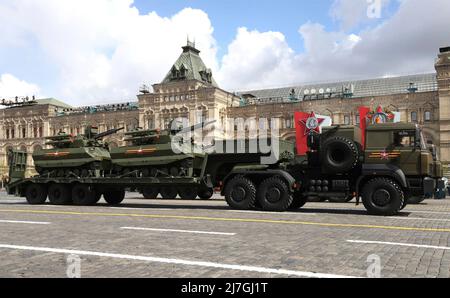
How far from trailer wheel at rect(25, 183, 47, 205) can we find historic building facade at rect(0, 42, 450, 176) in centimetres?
4111

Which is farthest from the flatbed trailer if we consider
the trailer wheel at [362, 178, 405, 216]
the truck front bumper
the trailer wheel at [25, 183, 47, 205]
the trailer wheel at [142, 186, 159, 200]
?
the truck front bumper

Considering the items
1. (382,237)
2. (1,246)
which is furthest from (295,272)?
(1,246)

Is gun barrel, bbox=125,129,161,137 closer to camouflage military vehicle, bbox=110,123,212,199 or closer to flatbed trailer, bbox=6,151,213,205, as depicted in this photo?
camouflage military vehicle, bbox=110,123,212,199

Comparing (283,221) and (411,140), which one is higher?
(411,140)

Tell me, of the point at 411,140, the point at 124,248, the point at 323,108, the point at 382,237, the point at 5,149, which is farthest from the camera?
the point at 5,149

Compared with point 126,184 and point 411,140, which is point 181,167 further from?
point 411,140

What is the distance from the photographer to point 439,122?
54.2 meters

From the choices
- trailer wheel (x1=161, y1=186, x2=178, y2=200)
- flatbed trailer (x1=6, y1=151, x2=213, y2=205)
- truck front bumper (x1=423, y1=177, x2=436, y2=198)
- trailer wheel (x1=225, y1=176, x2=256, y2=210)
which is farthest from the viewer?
trailer wheel (x1=161, y1=186, x2=178, y2=200)

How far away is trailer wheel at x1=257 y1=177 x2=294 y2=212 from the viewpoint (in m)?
15.4

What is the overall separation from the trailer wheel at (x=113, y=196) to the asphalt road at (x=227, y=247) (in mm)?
8426

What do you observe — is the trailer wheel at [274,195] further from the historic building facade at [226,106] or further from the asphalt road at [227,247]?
the historic building facade at [226,106]

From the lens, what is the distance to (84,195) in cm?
2058

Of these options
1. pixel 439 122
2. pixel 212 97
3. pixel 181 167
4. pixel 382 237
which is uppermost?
pixel 212 97
